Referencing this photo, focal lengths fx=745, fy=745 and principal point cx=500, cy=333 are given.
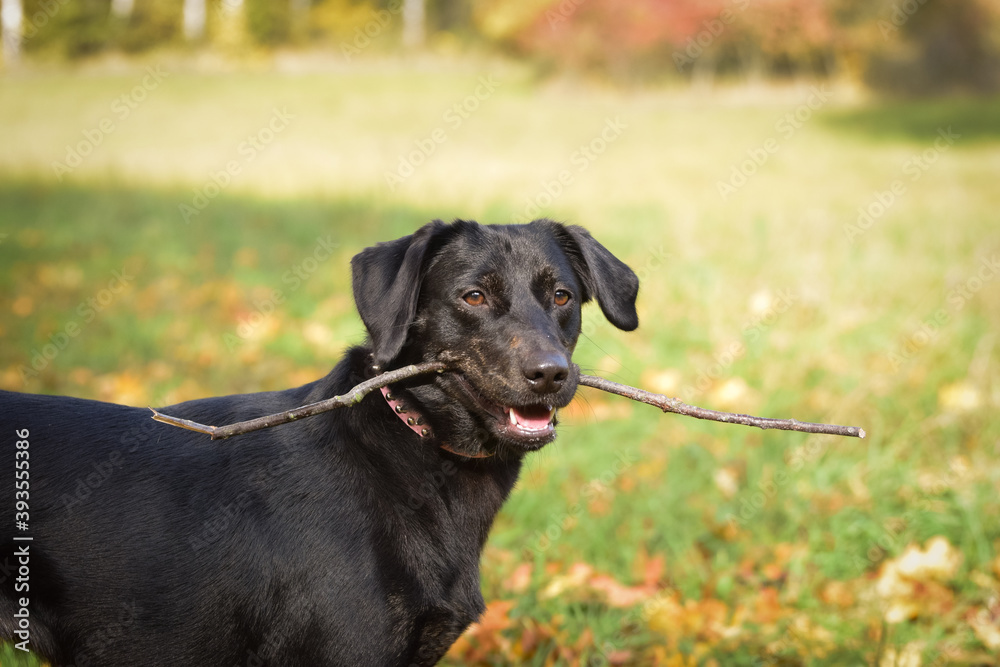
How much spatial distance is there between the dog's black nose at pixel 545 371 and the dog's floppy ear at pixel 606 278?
572 millimetres

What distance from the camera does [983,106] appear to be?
22.8 m

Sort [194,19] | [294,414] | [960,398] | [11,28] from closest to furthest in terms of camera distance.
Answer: [294,414] < [960,398] < [11,28] < [194,19]

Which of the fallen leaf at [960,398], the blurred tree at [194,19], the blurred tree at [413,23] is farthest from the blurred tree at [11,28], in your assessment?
the blurred tree at [413,23]

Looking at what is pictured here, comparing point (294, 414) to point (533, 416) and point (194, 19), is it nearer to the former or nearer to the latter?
point (533, 416)

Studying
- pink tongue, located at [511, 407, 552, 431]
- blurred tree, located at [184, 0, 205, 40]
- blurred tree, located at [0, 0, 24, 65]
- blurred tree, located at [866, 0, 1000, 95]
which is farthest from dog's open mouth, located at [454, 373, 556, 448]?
blurred tree, located at [866, 0, 1000, 95]

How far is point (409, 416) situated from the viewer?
2.46m

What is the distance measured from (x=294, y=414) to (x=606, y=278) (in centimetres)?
138

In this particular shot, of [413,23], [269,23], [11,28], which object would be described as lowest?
[413,23]

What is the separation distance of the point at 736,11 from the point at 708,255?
22139mm

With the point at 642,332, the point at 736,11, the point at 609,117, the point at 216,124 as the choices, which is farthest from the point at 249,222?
the point at 736,11

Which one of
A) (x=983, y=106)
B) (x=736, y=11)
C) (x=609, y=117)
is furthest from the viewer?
(x=736, y=11)

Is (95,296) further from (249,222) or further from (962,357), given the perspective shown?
(962,357)

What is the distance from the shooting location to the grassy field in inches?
140

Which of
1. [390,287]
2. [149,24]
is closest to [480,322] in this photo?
[390,287]
